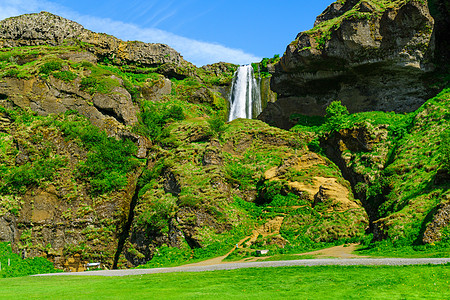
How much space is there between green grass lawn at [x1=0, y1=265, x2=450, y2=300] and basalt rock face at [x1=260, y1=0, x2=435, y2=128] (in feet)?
131

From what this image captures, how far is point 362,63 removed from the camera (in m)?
52.0

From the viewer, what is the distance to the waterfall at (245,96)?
69419mm

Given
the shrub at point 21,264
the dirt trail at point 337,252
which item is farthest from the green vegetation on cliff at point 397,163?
the shrub at point 21,264

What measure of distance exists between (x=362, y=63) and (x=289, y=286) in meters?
44.0

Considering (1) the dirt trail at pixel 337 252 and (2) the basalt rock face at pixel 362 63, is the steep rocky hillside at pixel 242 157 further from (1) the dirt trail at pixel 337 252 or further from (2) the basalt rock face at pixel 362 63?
(1) the dirt trail at pixel 337 252

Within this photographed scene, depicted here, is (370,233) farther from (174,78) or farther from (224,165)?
(174,78)

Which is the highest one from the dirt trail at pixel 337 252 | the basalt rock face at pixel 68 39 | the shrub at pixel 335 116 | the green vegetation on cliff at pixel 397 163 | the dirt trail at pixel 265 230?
the basalt rock face at pixel 68 39

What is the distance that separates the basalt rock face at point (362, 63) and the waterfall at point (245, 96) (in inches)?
301

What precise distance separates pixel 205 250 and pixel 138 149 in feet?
65.7

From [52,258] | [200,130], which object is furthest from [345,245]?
[52,258]


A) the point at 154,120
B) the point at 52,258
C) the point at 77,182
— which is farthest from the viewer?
the point at 154,120

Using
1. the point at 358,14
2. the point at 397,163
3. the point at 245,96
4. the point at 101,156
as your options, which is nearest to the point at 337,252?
the point at 397,163

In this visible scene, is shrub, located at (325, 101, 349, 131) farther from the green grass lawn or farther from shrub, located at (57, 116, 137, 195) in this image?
the green grass lawn

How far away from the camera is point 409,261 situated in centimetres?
1923
